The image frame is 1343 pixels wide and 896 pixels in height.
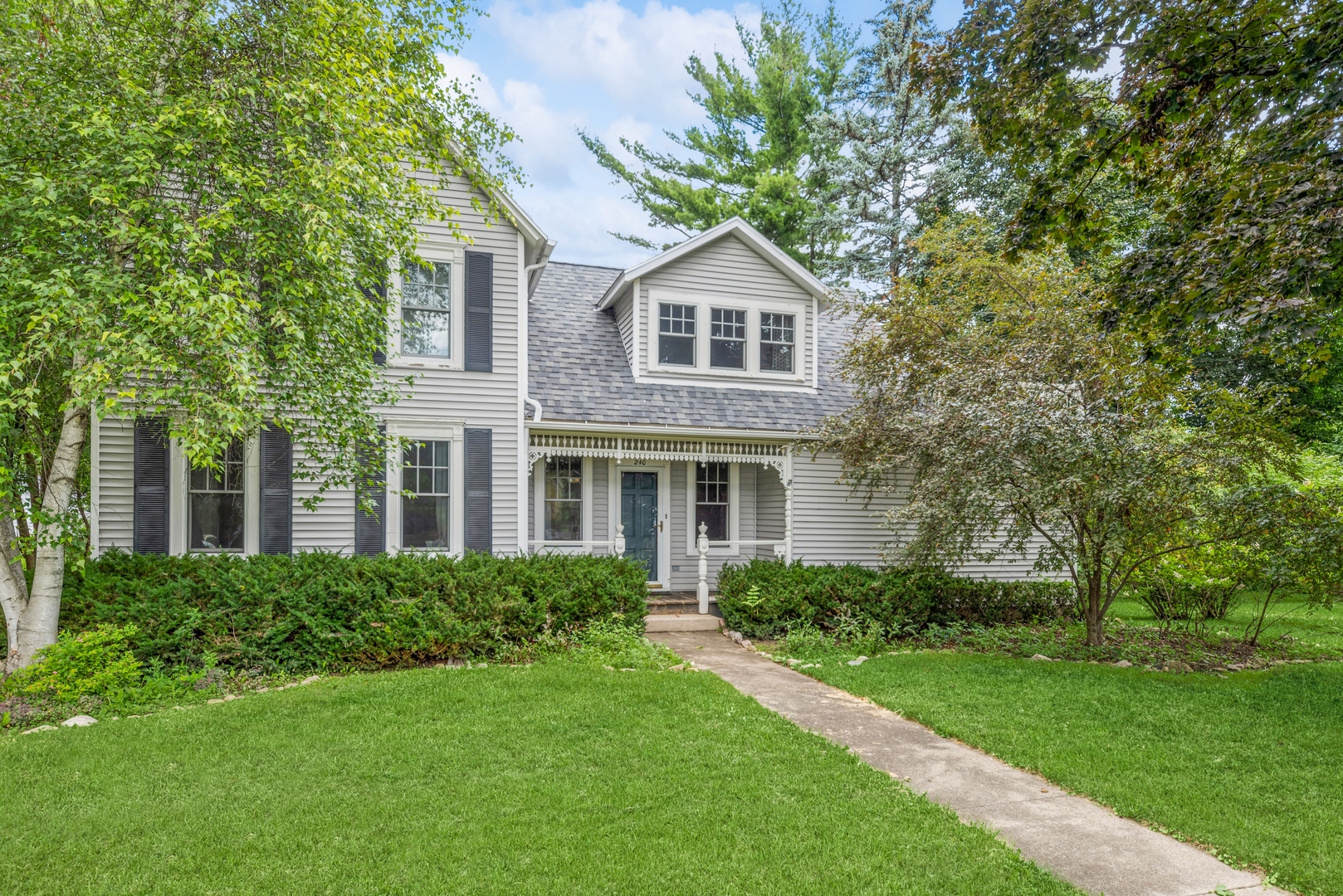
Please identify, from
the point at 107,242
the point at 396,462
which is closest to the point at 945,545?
the point at 396,462

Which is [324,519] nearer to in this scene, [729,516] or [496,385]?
[496,385]

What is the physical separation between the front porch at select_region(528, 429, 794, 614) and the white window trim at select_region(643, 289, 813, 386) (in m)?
1.25

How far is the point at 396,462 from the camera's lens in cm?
953

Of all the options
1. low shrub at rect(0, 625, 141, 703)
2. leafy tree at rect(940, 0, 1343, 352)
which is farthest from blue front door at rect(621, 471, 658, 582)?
leafy tree at rect(940, 0, 1343, 352)

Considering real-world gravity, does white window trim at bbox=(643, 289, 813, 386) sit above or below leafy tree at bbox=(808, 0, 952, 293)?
below

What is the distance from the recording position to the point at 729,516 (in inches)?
516

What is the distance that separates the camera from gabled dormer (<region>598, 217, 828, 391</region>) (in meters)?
12.1

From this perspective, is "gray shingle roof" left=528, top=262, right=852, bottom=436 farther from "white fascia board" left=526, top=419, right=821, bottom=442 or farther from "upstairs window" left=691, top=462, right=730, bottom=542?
"upstairs window" left=691, top=462, right=730, bottom=542

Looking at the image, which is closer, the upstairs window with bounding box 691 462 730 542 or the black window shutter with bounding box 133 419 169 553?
the black window shutter with bounding box 133 419 169 553

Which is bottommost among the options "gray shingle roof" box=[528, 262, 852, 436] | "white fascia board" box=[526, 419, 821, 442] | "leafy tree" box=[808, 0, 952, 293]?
"white fascia board" box=[526, 419, 821, 442]

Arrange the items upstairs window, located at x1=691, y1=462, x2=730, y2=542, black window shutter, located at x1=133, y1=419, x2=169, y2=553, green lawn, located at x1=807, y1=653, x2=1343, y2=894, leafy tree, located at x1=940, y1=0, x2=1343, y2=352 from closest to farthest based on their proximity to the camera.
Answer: green lawn, located at x1=807, y1=653, x2=1343, y2=894 → leafy tree, located at x1=940, y1=0, x2=1343, y2=352 → black window shutter, located at x1=133, y1=419, x2=169, y2=553 → upstairs window, located at x1=691, y1=462, x2=730, y2=542

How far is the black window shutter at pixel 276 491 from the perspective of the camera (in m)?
9.26

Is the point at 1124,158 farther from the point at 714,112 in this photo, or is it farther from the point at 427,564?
the point at 714,112

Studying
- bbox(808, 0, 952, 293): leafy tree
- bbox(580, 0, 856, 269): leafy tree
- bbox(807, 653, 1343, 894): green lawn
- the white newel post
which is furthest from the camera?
bbox(580, 0, 856, 269): leafy tree
